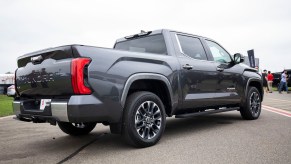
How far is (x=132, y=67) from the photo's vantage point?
13.5 ft

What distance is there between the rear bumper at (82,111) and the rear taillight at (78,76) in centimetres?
8

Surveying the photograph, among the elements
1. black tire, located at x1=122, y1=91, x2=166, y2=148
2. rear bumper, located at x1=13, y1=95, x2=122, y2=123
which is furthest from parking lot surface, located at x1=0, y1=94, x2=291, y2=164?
rear bumper, located at x1=13, y1=95, x2=122, y2=123

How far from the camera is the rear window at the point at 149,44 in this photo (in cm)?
516

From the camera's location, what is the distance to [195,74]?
17.0 feet

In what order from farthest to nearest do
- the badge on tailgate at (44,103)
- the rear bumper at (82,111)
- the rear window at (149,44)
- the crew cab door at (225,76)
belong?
the crew cab door at (225,76) < the rear window at (149,44) < the badge on tailgate at (44,103) < the rear bumper at (82,111)

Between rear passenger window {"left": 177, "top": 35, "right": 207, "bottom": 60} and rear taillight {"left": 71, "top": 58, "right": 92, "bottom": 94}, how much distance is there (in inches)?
86.9

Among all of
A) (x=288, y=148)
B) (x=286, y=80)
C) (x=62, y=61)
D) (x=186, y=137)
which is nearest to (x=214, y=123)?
(x=186, y=137)

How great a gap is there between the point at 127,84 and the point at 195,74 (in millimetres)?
1599

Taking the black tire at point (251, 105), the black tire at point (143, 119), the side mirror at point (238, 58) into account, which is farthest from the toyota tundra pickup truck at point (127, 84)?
the black tire at point (251, 105)

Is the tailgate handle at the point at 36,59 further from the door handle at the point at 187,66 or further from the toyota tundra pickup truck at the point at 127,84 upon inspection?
the door handle at the point at 187,66

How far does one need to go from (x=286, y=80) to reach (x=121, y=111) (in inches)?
746

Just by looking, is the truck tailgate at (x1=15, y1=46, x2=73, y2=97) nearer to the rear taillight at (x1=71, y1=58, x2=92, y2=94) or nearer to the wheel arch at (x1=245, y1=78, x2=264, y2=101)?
the rear taillight at (x1=71, y1=58, x2=92, y2=94)

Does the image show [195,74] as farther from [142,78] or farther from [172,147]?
[172,147]

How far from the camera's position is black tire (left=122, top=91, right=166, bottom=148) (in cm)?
404
